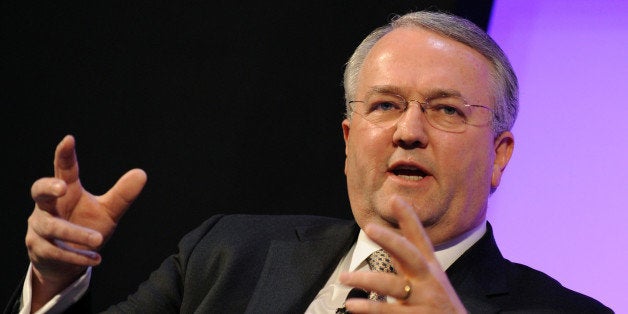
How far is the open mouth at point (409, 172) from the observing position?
2.10 metres

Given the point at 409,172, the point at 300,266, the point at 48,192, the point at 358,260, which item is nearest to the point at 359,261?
the point at 358,260

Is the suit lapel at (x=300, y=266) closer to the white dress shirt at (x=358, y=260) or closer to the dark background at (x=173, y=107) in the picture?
the white dress shirt at (x=358, y=260)

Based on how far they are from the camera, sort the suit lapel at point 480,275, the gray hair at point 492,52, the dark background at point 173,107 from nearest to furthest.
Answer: the suit lapel at point 480,275
the gray hair at point 492,52
the dark background at point 173,107

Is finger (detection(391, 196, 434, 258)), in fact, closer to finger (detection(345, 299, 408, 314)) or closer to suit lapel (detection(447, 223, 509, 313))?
finger (detection(345, 299, 408, 314))

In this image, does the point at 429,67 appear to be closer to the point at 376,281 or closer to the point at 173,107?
the point at 376,281

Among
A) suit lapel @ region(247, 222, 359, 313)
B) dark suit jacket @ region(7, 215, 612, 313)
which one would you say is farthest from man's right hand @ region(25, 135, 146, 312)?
suit lapel @ region(247, 222, 359, 313)

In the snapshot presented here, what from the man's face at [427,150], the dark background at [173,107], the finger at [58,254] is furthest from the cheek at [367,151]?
the finger at [58,254]

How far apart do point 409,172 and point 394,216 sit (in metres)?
0.13

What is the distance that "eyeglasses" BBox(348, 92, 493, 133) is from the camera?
2152 mm

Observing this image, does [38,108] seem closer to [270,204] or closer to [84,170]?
[84,170]

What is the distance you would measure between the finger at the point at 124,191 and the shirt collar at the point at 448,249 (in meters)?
0.69

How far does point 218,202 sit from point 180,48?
1.82 ft

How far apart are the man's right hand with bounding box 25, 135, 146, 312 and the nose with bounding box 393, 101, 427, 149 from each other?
68 cm

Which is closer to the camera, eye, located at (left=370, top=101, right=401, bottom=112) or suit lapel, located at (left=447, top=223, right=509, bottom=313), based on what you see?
suit lapel, located at (left=447, top=223, right=509, bottom=313)
